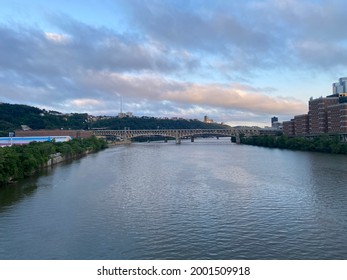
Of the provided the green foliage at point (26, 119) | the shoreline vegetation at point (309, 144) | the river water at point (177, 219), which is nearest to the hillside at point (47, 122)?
the green foliage at point (26, 119)

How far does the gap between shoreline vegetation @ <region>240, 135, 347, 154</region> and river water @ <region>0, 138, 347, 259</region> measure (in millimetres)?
18020

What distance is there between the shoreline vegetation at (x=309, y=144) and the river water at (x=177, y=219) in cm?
1802

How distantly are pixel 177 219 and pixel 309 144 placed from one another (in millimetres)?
34368

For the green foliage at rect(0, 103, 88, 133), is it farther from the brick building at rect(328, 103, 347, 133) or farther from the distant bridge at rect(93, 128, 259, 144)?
the brick building at rect(328, 103, 347, 133)

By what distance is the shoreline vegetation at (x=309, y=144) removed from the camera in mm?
35562

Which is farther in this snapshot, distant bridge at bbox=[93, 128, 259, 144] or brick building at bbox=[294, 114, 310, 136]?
distant bridge at bbox=[93, 128, 259, 144]

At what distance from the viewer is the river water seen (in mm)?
8445

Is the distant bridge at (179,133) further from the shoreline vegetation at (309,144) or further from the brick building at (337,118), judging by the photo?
the brick building at (337,118)

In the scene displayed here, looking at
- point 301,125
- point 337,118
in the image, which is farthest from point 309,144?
point 301,125

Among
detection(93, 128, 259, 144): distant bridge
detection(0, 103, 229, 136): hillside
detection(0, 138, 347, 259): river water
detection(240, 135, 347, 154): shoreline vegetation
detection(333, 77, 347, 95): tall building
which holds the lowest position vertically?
detection(0, 138, 347, 259): river water

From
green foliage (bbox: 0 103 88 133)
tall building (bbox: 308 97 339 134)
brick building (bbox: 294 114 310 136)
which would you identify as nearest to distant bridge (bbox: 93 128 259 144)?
green foliage (bbox: 0 103 88 133)

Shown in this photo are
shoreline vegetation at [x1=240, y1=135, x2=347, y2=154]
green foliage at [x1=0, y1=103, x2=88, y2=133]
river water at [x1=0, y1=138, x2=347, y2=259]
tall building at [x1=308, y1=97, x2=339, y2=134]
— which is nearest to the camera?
river water at [x1=0, y1=138, x2=347, y2=259]

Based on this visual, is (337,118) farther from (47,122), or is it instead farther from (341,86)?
(47,122)
